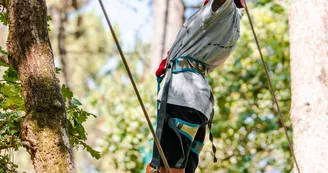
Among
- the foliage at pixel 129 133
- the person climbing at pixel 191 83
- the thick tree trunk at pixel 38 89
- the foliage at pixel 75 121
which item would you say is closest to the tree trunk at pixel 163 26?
the foliage at pixel 129 133

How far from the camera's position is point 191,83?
285cm

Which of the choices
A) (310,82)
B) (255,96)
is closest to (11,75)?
(310,82)

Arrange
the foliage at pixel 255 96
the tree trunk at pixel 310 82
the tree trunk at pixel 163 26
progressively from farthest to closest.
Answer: the tree trunk at pixel 163 26, the foliage at pixel 255 96, the tree trunk at pixel 310 82

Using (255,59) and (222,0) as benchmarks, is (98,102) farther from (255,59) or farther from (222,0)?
(222,0)

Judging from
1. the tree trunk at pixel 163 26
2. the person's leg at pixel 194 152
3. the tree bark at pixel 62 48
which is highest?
the tree bark at pixel 62 48

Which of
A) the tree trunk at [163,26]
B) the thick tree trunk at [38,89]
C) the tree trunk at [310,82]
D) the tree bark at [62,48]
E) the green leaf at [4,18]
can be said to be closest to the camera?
the thick tree trunk at [38,89]

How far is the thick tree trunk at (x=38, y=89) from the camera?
7.89ft

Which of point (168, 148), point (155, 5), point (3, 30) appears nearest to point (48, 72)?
point (168, 148)

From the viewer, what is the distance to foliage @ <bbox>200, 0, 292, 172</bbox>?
648cm

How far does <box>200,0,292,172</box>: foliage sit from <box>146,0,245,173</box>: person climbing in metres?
3.56

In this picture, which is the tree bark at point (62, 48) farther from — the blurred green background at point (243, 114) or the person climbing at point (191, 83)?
the person climbing at point (191, 83)

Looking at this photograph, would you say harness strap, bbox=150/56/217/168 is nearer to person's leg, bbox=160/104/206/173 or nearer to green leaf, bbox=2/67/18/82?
person's leg, bbox=160/104/206/173

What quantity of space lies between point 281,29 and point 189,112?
3892 millimetres

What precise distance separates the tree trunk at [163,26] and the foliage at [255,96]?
1191 mm
